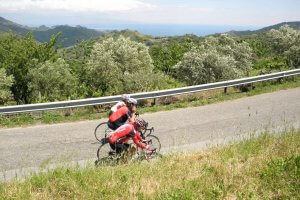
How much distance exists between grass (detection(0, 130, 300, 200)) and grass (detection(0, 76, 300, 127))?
6940mm

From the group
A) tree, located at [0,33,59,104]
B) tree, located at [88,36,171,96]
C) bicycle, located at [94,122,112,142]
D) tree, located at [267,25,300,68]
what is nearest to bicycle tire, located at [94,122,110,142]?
bicycle, located at [94,122,112,142]

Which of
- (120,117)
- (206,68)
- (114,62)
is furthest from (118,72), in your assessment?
(120,117)

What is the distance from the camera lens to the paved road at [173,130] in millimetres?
9984

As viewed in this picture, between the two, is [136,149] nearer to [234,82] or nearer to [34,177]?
[34,177]

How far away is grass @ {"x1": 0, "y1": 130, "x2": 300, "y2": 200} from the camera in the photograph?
5.71 meters

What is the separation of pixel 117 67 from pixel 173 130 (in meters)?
18.2

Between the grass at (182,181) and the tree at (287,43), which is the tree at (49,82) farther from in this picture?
the grass at (182,181)

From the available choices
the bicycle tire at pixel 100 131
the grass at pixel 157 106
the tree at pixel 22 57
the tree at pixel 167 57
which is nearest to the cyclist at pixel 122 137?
the bicycle tire at pixel 100 131

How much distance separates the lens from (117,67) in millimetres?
29750

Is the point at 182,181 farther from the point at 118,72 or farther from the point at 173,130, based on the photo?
the point at 118,72

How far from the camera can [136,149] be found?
28.9ft

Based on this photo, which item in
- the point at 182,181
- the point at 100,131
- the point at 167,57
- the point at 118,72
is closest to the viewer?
the point at 182,181

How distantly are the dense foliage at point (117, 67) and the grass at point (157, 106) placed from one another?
2175mm

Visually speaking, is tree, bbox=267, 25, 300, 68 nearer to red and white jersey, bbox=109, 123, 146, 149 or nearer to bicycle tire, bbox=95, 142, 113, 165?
bicycle tire, bbox=95, 142, 113, 165
